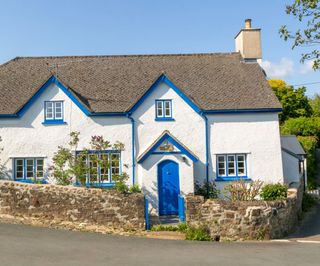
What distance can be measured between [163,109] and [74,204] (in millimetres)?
7509

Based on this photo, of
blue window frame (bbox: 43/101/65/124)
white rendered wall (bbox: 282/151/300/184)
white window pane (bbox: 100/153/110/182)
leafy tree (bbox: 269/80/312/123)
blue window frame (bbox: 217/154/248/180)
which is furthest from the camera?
leafy tree (bbox: 269/80/312/123)

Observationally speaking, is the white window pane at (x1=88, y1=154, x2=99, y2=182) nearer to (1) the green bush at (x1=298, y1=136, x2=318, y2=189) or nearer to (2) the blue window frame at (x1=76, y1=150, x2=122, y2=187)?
(2) the blue window frame at (x1=76, y1=150, x2=122, y2=187)

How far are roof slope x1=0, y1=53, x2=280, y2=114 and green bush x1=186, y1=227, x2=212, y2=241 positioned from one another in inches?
306

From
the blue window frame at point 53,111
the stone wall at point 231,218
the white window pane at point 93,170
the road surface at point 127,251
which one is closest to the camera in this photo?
the road surface at point 127,251

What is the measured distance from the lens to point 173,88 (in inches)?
787

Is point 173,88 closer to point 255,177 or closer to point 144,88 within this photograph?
point 144,88

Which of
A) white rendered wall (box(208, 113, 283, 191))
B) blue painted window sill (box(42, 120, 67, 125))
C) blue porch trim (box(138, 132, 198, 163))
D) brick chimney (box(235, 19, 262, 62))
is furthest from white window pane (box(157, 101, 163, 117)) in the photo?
brick chimney (box(235, 19, 262, 62))

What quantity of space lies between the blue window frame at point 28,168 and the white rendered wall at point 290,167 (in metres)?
14.0

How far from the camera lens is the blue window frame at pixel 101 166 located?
683 inches

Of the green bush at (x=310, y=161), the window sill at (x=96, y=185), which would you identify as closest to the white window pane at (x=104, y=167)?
the window sill at (x=96, y=185)

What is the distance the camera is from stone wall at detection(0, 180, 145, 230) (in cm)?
1459

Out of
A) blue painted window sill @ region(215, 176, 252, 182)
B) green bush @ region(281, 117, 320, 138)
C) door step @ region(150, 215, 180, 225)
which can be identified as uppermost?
green bush @ region(281, 117, 320, 138)

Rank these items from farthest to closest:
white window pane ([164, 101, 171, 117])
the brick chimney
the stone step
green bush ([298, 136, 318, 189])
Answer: green bush ([298, 136, 318, 189]) → the brick chimney → white window pane ([164, 101, 171, 117]) → the stone step

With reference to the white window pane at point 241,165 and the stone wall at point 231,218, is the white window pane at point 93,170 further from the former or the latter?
the white window pane at point 241,165
